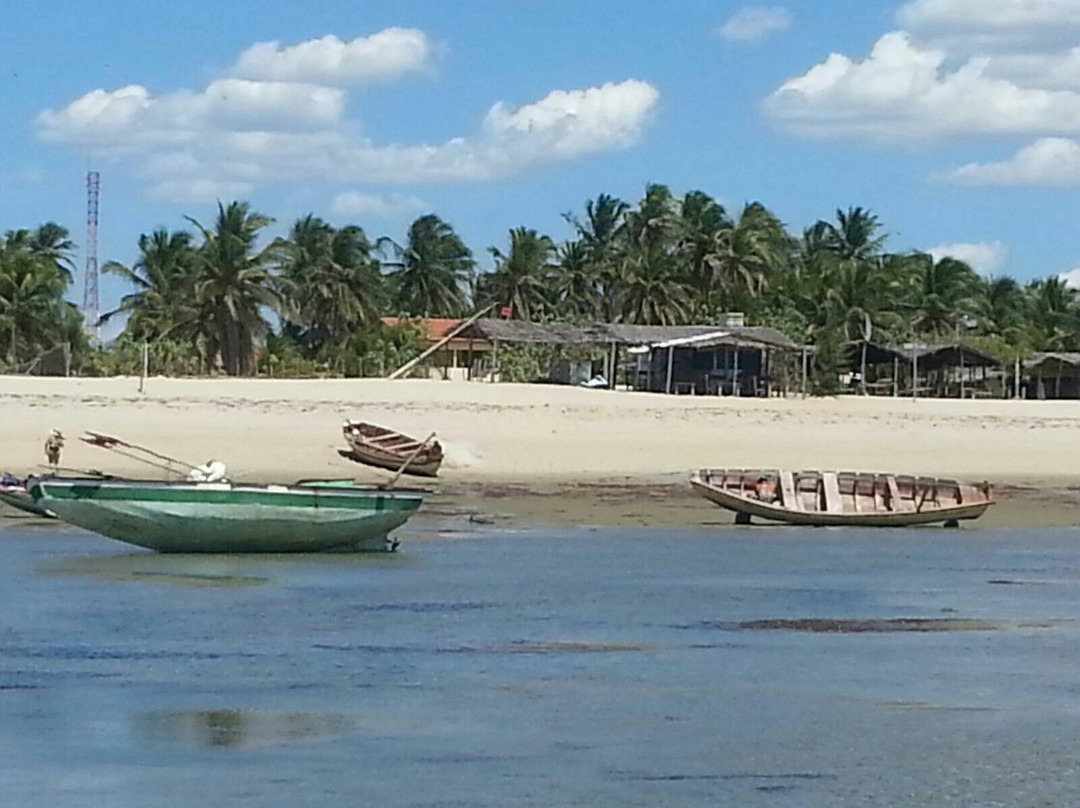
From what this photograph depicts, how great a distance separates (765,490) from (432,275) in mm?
72652

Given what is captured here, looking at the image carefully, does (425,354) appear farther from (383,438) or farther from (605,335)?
(383,438)

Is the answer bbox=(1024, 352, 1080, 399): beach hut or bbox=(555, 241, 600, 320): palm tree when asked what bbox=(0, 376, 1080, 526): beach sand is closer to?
bbox=(1024, 352, 1080, 399): beach hut

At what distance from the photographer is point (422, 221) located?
4016 inches

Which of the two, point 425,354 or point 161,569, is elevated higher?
point 425,354

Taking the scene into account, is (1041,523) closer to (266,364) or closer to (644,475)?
(644,475)

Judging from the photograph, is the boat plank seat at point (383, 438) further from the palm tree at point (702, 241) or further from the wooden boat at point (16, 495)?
the palm tree at point (702, 241)

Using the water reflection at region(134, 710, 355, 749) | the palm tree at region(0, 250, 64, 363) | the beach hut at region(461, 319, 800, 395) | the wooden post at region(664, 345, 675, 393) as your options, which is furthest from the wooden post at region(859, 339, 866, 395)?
the water reflection at region(134, 710, 355, 749)

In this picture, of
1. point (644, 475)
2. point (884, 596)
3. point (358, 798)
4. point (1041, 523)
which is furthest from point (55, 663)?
point (644, 475)

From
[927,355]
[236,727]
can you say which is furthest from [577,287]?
[236,727]

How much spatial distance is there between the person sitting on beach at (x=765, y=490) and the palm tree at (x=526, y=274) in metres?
66.9

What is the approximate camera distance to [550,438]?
4666 cm

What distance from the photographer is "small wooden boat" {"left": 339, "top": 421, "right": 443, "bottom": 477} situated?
39.3 metres

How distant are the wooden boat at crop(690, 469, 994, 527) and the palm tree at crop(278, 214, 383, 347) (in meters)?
61.1

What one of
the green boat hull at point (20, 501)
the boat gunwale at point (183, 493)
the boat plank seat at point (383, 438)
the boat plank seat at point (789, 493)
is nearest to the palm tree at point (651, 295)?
the boat plank seat at point (383, 438)
